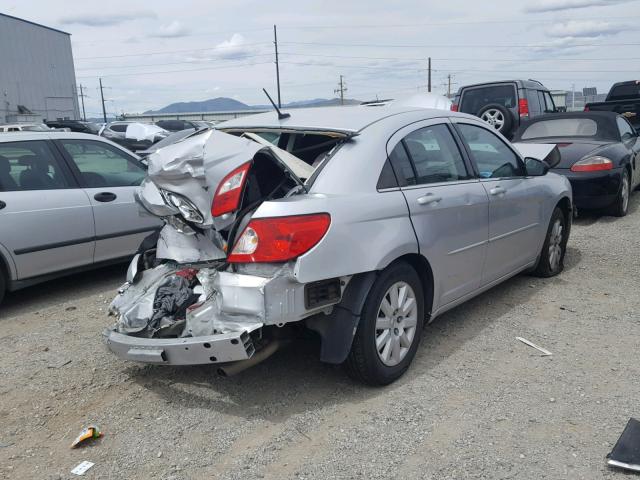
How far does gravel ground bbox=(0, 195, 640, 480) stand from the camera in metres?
2.78

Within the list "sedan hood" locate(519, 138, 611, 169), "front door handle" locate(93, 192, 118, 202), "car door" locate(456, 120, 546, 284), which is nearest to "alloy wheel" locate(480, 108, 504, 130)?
"sedan hood" locate(519, 138, 611, 169)

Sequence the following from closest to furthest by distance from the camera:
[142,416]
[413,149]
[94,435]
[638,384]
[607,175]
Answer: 1. [94,435]
2. [142,416]
3. [638,384]
4. [413,149]
5. [607,175]

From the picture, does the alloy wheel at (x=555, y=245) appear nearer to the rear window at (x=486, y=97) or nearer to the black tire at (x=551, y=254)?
the black tire at (x=551, y=254)

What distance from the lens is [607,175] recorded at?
313 inches

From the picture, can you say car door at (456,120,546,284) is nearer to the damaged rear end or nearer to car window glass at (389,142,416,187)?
car window glass at (389,142,416,187)

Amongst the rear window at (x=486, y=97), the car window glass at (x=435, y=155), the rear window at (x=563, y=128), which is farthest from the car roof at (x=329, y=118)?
the rear window at (x=486, y=97)

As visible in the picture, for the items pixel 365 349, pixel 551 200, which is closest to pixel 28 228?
pixel 365 349

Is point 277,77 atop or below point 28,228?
atop

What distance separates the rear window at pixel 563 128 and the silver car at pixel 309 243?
5.42 m

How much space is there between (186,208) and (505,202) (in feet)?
8.29

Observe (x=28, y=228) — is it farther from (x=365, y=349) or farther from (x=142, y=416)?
(x=365, y=349)

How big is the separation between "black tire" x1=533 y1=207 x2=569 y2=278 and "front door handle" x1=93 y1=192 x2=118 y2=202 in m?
4.15

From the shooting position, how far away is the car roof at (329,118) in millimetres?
3723

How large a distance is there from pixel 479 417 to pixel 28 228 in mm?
4035
